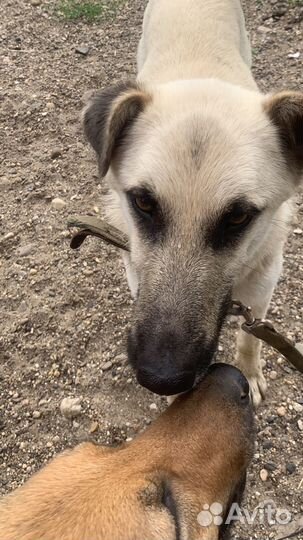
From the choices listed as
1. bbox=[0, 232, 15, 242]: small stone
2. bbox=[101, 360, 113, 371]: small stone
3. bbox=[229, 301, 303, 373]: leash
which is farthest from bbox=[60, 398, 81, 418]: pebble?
bbox=[0, 232, 15, 242]: small stone

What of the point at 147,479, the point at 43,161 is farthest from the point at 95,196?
the point at 147,479

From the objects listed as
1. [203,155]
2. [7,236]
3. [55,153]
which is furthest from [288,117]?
[55,153]

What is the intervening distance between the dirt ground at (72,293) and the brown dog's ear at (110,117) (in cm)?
144

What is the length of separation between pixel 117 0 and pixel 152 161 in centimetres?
493

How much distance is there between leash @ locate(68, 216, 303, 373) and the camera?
2.42m

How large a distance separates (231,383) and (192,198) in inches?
29.6

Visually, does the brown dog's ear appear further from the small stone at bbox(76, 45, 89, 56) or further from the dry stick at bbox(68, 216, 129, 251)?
the small stone at bbox(76, 45, 89, 56)

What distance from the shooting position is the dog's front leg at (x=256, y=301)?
2873 mm

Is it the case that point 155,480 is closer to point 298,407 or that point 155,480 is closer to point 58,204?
point 298,407

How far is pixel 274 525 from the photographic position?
2.89 metres

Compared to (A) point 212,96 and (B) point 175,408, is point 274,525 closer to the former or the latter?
(B) point 175,408

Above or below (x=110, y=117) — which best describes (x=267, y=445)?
below

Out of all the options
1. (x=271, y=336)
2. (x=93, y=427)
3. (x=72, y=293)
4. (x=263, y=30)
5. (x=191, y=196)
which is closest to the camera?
(x=191, y=196)

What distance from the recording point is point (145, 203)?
2.38 m
